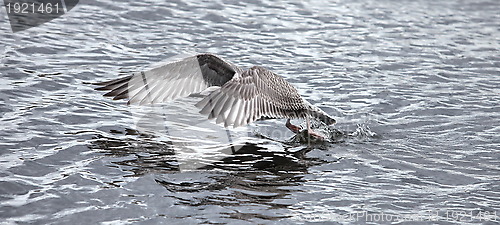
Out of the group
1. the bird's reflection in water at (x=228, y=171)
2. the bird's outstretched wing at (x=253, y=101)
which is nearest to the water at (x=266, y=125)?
the bird's reflection in water at (x=228, y=171)

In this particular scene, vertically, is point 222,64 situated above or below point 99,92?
above

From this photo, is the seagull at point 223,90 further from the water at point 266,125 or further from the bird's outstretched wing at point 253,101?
the water at point 266,125

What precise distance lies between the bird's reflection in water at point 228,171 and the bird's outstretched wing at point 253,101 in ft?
1.65

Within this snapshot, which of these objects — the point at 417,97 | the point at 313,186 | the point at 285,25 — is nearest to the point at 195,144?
the point at 313,186

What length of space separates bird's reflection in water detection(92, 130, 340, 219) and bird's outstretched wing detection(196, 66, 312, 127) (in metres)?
0.50

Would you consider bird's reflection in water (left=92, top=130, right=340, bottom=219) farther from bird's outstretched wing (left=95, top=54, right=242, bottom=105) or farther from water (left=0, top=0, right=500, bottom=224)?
bird's outstretched wing (left=95, top=54, right=242, bottom=105)

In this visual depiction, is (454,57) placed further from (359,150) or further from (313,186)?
(313,186)

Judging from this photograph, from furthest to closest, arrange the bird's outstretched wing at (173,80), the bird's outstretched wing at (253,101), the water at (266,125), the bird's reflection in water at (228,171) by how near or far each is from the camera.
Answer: the bird's outstretched wing at (173,80) → the bird's outstretched wing at (253,101) → the bird's reflection in water at (228,171) → the water at (266,125)

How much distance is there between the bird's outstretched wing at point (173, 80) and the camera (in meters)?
7.99

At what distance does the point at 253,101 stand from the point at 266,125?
1.38 m

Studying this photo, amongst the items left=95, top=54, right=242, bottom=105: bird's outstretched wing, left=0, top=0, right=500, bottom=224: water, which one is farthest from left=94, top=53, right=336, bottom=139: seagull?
left=0, top=0, right=500, bottom=224: water

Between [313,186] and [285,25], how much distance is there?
6.37m

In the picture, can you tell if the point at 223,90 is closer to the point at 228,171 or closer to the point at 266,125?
the point at 228,171

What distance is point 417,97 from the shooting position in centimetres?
959
